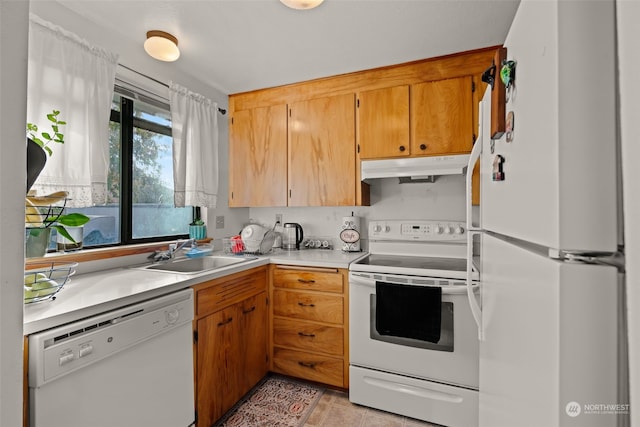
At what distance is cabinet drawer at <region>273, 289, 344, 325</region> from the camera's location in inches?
83.7

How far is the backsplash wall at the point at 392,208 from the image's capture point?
7.98 feet

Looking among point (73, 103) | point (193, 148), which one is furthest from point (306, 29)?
point (73, 103)

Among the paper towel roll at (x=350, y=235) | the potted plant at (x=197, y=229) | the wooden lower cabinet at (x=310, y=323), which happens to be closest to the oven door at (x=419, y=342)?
the wooden lower cabinet at (x=310, y=323)

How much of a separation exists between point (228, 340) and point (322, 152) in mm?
1594

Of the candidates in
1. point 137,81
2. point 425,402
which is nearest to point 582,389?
point 425,402

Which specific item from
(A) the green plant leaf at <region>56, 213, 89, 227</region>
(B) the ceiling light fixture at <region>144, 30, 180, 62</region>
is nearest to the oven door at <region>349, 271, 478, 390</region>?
(A) the green plant leaf at <region>56, 213, 89, 227</region>

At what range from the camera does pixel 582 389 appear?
1.16 ft

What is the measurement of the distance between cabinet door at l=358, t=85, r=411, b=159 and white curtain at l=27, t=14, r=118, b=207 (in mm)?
1720

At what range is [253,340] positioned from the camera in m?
2.15

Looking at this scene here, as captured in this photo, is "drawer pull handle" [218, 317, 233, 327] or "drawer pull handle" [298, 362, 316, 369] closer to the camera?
"drawer pull handle" [218, 317, 233, 327]

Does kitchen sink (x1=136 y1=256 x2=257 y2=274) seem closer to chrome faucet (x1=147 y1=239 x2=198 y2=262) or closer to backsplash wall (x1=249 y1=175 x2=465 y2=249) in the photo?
chrome faucet (x1=147 y1=239 x2=198 y2=262)

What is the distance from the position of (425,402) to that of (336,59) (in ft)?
7.86

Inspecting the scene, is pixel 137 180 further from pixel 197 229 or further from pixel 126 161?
pixel 197 229

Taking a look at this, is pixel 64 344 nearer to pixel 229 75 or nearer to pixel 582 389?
pixel 582 389
